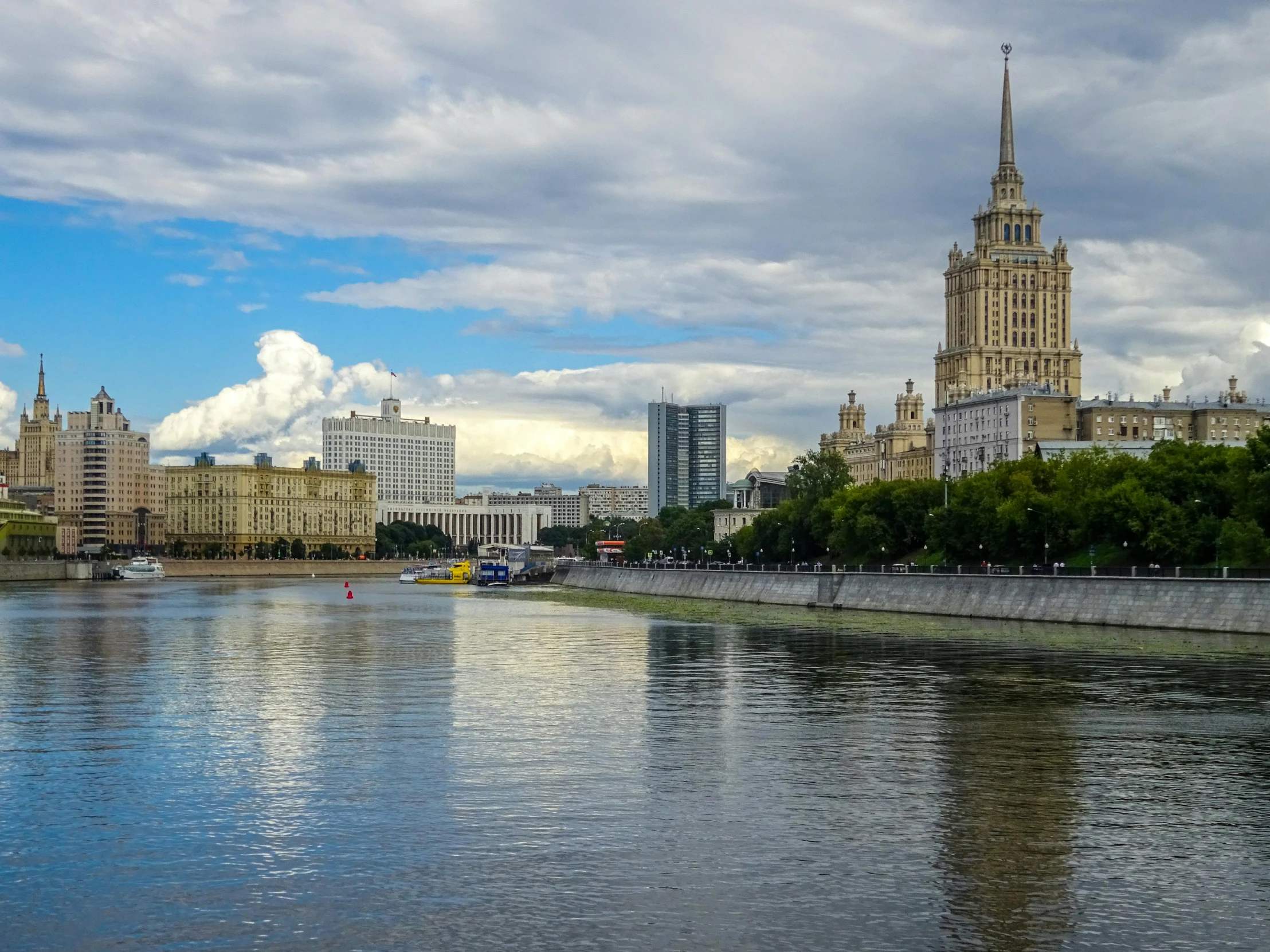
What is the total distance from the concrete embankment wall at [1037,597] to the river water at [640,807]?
13.5 metres

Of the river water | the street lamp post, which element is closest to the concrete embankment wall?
the street lamp post

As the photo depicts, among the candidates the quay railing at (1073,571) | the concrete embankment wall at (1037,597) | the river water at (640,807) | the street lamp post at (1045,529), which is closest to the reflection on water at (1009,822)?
the river water at (640,807)

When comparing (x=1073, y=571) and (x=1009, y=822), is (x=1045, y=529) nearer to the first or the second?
(x=1073, y=571)

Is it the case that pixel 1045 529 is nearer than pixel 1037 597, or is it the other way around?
pixel 1037 597

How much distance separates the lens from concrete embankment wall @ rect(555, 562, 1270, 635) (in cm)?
7569

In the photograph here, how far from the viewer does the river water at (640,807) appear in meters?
22.8

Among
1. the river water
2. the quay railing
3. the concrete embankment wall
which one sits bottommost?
the river water

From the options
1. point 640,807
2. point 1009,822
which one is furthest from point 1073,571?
point 640,807

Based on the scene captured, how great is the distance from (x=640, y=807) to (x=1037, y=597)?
208 feet

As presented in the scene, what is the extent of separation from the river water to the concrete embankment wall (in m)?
13.5

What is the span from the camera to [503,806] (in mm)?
30609

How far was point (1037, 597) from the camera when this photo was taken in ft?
295

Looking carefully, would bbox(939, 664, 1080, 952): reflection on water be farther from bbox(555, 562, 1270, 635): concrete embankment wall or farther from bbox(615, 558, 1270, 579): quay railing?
bbox(615, 558, 1270, 579): quay railing

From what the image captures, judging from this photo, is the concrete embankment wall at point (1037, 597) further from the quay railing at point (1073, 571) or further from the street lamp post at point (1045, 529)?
the street lamp post at point (1045, 529)
